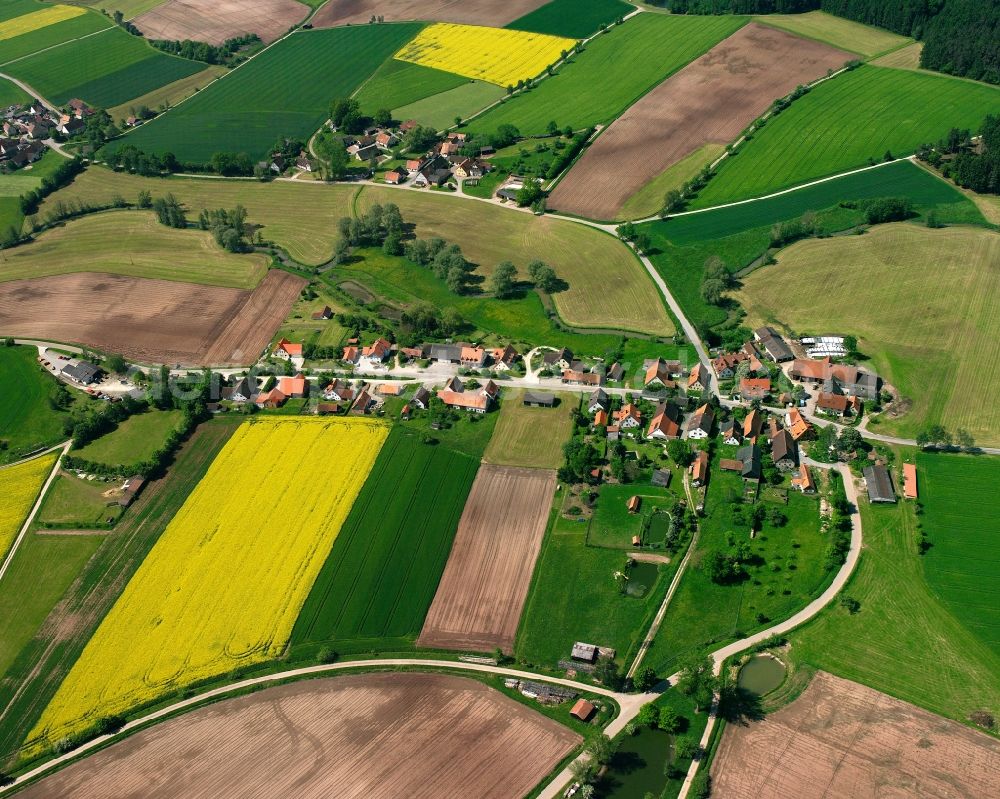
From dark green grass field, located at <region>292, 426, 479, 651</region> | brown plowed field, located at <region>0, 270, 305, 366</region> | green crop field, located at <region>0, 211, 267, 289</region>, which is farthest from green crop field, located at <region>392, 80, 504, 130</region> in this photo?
dark green grass field, located at <region>292, 426, 479, 651</region>

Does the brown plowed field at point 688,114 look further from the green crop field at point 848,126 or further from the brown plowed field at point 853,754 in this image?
the brown plowed field at point 853,754

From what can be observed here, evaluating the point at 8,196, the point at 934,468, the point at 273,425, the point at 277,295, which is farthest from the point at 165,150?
the point at 934,468

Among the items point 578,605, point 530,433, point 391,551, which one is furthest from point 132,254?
point 578,605

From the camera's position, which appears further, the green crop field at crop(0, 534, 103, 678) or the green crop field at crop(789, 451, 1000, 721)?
the green crop field at crop(0, 534, 103, 678)

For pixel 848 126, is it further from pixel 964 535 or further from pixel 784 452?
pixel 964 535

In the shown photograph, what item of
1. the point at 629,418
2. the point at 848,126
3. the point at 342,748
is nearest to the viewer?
the point at 342,748

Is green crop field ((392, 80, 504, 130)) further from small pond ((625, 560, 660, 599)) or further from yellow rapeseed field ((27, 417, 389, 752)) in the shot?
small pond ((625, 560, 660, 599))

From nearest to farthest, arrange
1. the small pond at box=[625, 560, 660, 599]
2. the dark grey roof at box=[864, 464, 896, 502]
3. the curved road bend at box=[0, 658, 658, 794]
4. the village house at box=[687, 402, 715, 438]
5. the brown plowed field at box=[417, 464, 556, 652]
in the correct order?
1. the curved road bend at box=[0, 658, 658, 794]
2. the brown plowed field at box=[417, 464, 556, 652]
3. the small pond at box=[625, 560, 660, 599]
4. the dark grey roof at box=[864, 464, 896, 502]
5. the village house at box=[687, 402, 715, 438]
